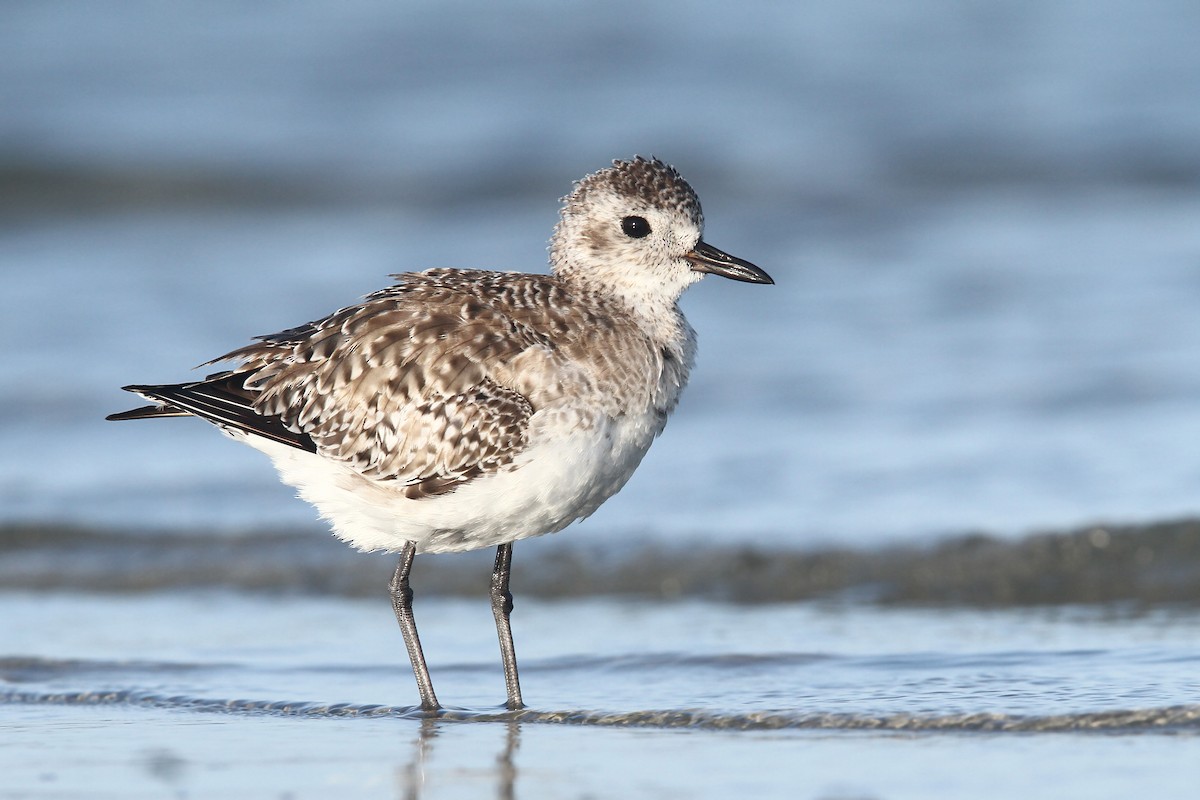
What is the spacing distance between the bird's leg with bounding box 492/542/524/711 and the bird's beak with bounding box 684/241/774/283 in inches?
64.6

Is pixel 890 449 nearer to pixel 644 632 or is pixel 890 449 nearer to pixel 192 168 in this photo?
pixel 644 632

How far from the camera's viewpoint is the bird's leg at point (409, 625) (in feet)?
25.8

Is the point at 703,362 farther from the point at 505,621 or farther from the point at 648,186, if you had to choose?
the point at 505,621

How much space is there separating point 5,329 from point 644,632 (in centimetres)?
937

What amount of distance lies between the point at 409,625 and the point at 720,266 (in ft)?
7.51

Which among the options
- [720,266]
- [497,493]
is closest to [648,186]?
[720,266]

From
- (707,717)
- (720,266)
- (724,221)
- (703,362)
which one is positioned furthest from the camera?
(724,221)

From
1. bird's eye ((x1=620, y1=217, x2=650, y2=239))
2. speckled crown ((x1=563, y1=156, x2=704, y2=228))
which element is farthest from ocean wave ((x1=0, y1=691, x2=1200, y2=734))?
speckled crown ((x1=563, y1=156, x2=704, y2=228))

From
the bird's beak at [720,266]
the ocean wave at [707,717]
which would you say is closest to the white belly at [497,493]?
the ocean wave at [707,717]

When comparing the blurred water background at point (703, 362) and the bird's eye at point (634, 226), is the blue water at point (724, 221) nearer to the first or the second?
the blurred water background at point (703, 362)

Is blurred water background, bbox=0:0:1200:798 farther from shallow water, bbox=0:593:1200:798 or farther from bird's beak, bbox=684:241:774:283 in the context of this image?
bird's beak, bbox=684:241:774:283

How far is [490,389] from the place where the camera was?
7.61m

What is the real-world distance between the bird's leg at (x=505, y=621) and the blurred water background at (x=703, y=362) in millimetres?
323

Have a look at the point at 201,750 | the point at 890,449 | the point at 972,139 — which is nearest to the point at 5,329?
the point at 890,449
